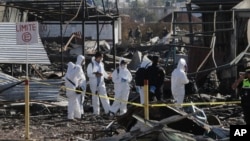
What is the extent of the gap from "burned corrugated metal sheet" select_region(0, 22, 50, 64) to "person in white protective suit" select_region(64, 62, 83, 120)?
6636 millimetres

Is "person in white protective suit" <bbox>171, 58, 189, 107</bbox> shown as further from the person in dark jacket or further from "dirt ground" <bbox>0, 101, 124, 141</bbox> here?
"dirt ground" <bbox>0, 101, 124, 141</bbox>

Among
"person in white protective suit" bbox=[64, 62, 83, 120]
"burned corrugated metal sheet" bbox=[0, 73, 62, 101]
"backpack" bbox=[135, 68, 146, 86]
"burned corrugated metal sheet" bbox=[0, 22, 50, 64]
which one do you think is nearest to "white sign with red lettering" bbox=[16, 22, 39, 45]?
"person in white protective suit" bbox=[64, 62, 83, 120]

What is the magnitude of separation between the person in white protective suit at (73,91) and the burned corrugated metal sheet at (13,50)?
664 centimetres

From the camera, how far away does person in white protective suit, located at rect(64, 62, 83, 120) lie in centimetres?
1759

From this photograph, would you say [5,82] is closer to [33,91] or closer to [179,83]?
[33,91]

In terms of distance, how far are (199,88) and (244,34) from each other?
2643 millimetres

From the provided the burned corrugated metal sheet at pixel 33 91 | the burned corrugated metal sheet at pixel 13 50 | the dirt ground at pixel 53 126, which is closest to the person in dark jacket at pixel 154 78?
the dirt ground at pixel 53 126

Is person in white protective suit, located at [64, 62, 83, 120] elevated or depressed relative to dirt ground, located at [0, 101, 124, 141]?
elevated

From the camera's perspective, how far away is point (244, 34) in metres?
23.9

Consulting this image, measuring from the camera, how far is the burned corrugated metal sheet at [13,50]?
24172 mm

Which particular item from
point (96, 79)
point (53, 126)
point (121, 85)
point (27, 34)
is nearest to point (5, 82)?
point (96, 79)

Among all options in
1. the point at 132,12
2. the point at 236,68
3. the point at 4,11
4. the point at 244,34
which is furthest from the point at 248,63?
the point at 132,12

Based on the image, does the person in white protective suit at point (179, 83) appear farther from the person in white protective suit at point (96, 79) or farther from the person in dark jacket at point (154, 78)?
the person in white protective suit at point (96, 79)

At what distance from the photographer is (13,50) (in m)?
24.4
